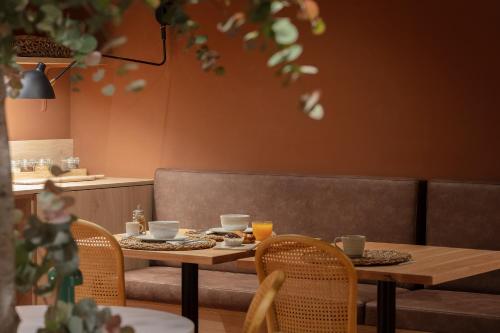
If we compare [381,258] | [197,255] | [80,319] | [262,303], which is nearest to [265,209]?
[197,255]

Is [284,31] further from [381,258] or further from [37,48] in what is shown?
[37,48]

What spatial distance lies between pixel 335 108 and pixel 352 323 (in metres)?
2.10

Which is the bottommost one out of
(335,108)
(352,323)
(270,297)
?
(352,323)

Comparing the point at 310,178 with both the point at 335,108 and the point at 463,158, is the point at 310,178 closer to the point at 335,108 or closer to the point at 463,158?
the point at 335,108

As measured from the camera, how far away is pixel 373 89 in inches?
208

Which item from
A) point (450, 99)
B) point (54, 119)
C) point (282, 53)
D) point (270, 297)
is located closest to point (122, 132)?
point (54, 119)

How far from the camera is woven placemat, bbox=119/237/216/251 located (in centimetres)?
396

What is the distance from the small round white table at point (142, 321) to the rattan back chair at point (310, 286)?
105cm

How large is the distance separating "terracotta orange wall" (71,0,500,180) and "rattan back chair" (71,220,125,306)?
1.63 meters

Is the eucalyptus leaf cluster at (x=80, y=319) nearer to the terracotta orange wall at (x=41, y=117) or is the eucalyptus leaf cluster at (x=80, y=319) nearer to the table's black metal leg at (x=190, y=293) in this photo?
the table's black metal leg at (x=190, y=293)

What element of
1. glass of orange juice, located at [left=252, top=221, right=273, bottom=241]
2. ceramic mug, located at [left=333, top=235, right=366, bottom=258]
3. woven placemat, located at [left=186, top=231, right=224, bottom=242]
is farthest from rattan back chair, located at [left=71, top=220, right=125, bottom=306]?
ceramic mug, located at [left=333, top=235, right=366, bottom=258]

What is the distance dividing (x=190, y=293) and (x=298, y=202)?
4.15 ft

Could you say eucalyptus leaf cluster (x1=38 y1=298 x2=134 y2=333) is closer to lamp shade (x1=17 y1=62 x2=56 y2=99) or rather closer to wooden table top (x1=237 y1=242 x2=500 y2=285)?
wooden table top (x1=237 y1=242 x2=500 y2=285)

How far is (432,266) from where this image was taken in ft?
11.9
